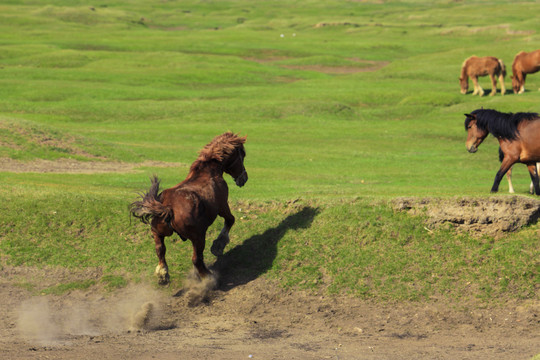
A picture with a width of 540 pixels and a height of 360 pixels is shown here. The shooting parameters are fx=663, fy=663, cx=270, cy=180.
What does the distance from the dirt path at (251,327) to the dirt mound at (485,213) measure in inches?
89.3

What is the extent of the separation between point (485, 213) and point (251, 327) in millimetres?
6036

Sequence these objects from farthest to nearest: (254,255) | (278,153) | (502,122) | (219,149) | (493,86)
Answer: (493,86), (278,153), (502,122), (254,255), (219,149)

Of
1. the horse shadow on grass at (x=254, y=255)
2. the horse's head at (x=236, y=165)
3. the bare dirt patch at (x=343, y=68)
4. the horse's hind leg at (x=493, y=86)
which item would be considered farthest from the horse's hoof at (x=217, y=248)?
the bare dirt patch at (x=343, y=68)

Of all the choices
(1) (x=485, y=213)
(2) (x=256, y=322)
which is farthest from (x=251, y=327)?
(1) (x=485, y=213)

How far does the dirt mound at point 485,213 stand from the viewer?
579 inches

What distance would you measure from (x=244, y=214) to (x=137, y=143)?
17.6 metres

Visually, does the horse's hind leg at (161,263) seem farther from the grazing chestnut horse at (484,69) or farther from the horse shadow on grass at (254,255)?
the grazing chestnut horse at (484,69)

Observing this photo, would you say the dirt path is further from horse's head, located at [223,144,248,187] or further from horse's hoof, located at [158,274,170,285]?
horse's head, located at [223,144,248,187]

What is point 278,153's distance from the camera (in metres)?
30.9

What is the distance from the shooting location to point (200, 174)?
14.0 metres

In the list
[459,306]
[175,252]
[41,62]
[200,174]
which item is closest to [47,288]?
[175,252]

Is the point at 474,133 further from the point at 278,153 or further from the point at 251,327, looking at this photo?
the point at 278,153

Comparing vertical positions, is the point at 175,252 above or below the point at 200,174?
below

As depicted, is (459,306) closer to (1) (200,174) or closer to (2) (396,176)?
(1) (200,174)
